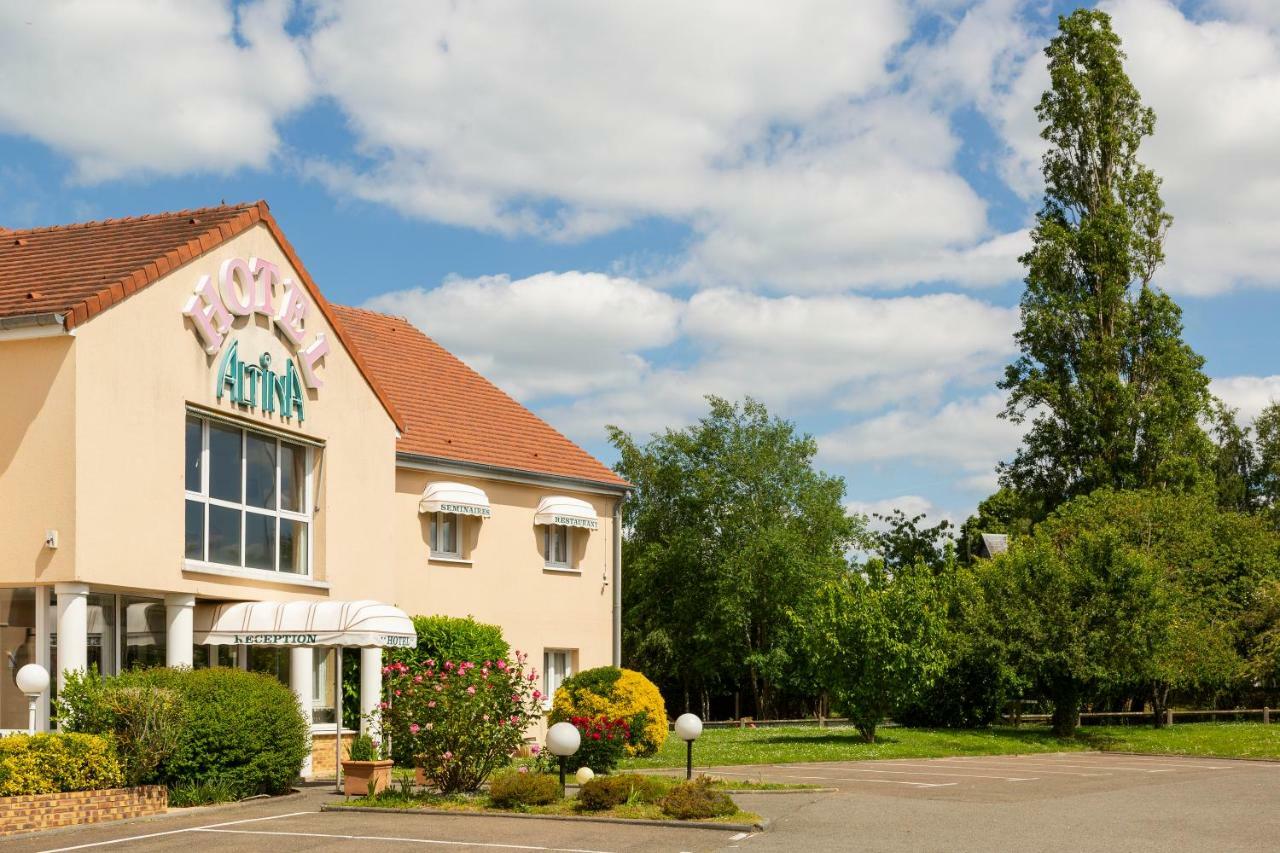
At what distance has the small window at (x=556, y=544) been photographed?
34.3 m

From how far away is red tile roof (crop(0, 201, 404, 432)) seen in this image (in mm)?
20812

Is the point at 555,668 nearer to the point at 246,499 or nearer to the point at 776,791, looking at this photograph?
the point at 246,499

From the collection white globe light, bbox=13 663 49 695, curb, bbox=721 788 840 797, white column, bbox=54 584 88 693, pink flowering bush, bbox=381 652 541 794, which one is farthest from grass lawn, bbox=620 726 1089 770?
white globe light, bbox=13 663 49 695

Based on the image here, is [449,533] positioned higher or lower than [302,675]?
higher

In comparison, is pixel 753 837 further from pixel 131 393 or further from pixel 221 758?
pixel 131 393

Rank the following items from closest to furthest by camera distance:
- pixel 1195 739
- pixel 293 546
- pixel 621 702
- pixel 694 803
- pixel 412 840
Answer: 1. pixel 412 840
2. pixel 694 803
3. pixel 293 546
4. pixel 621 702
5. pixel 1195 739

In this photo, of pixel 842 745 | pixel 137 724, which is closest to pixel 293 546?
pixel 137 724

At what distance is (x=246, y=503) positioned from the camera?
80.2 ft

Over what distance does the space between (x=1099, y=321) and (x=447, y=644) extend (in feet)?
115

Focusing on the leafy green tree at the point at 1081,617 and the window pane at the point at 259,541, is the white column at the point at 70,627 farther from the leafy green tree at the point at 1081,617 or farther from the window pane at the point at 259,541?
the leafy green tree at the point at 1081,617

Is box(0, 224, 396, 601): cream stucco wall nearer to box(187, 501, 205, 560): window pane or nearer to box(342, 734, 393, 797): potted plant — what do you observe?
box(187, 501, 205, 560): window pane

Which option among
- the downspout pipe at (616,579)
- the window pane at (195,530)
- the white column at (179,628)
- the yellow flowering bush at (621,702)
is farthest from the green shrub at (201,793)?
the downspout pipe at (616,579)

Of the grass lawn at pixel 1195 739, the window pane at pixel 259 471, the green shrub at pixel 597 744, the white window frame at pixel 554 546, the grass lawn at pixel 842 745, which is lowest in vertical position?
the grass lawn at pixel 1195 739

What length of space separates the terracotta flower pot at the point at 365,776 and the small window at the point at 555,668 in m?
13.7
